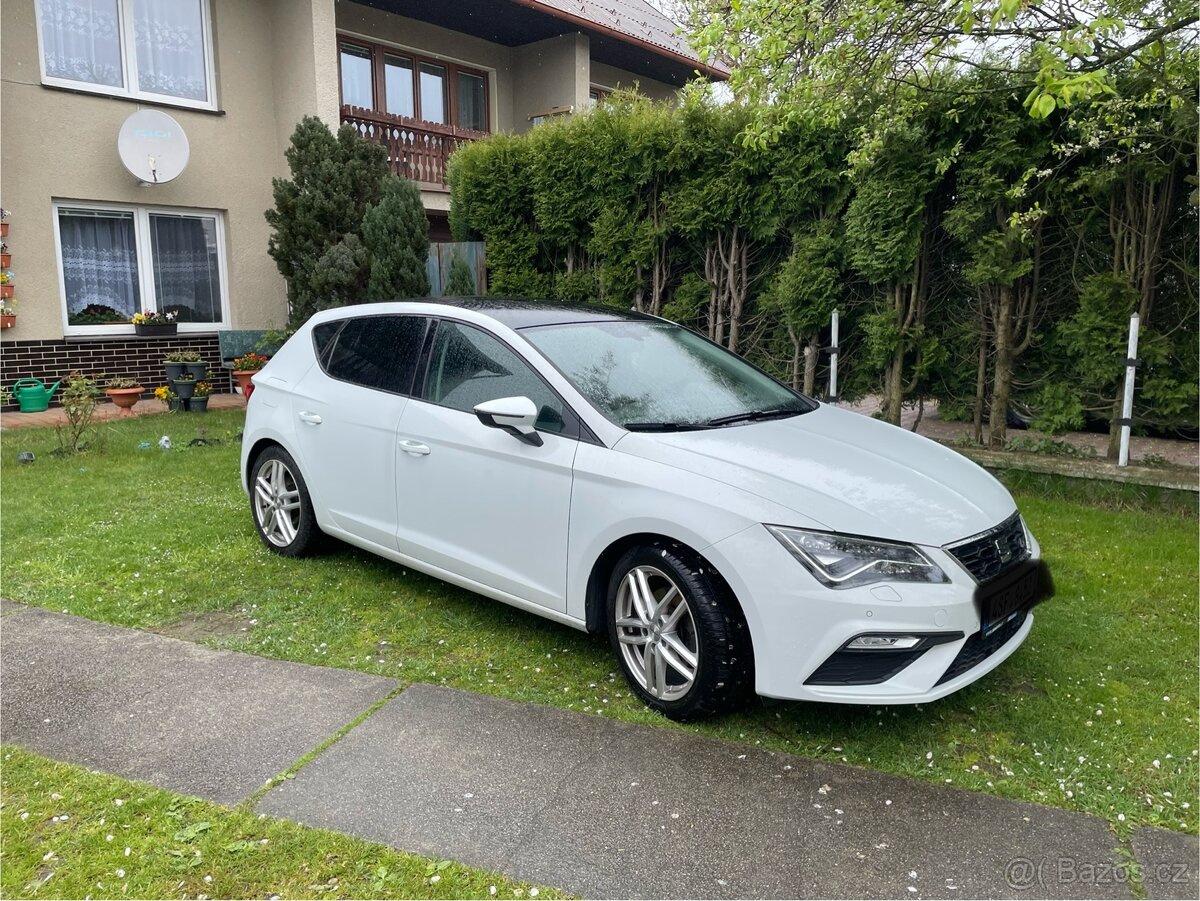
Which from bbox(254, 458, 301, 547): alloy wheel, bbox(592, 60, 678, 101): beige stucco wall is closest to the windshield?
bbox(254, 458, 301, 547): alloy wheel

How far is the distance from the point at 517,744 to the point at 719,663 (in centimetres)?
79

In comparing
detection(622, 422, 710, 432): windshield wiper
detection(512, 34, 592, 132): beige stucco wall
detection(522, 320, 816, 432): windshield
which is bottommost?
detection(622, 422, 710, 432): windshield wiper

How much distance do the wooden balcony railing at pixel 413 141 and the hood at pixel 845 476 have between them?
12.0 metres

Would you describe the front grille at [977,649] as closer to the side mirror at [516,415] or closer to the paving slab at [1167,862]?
the paving slab at [1167,862]

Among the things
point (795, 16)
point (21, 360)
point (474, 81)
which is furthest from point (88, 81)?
point (795, 16)

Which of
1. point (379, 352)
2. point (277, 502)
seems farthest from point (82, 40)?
point (379, 352)

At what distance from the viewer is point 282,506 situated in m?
5.14

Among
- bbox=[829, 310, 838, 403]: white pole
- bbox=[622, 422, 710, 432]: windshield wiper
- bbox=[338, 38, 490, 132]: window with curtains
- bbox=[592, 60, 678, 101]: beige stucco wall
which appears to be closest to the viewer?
bbox=[622, 422, 710, 432]: windshield wiper

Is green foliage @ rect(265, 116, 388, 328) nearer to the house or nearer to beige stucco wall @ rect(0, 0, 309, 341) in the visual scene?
the house

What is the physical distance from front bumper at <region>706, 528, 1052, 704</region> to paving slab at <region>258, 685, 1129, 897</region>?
0.32 meters

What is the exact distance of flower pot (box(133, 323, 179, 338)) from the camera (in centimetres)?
1210

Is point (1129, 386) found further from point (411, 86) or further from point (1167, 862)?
point (411, 86)

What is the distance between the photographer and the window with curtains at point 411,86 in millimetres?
14641

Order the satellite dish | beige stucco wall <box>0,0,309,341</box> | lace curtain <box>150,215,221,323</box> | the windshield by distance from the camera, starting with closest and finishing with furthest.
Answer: the windshield, beige stucco wall <box>0,0,309,341</box>, the satellite dish, lace curtain <box>150,215,221,323</box>
